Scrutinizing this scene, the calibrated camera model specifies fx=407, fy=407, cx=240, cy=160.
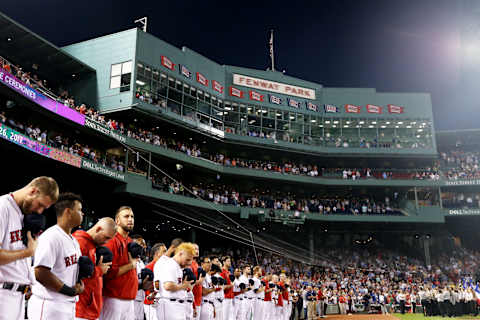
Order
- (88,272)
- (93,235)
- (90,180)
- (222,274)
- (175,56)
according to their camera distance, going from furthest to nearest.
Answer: (175,56)
(90,180)
(222,274)
(93,235)
(88,272)

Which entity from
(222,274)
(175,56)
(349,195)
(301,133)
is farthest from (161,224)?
(222,274)

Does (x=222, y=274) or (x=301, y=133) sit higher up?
(x=301, y=133)

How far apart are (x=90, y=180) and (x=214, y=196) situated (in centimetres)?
1181

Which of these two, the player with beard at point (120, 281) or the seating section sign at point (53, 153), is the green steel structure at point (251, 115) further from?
the player with beard at point (120, 281)

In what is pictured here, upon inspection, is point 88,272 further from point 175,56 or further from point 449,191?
point 449,191

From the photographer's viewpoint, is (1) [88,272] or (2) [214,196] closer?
(1) [88,272]

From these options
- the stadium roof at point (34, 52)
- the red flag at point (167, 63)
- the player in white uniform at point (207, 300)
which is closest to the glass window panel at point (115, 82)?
the stadium roof at point (34, 52)

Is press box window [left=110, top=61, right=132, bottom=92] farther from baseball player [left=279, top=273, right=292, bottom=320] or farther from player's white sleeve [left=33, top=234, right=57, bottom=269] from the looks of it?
player's white sleeve [left=33, top=234, right=57, bottom=269]

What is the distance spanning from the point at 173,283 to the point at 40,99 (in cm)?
2043

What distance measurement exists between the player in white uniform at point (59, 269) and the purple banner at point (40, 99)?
19.6 meters

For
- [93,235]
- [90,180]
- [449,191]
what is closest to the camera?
[93,235]

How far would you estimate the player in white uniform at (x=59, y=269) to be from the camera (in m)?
4.31

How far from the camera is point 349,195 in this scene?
46594 mm

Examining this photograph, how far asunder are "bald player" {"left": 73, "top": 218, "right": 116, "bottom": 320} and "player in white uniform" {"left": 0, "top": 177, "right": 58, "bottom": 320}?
1.01m
